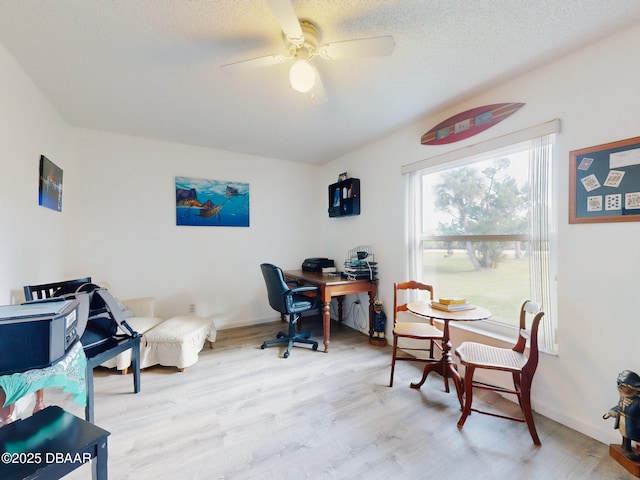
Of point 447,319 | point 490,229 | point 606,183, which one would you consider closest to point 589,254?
point 606,183

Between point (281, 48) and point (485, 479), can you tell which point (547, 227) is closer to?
point (485, 479)

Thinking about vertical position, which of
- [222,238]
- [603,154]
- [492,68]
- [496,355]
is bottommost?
[496,355]

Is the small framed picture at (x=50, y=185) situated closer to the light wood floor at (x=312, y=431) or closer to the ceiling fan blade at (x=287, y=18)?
the light wood floor at (x=312, y=431)

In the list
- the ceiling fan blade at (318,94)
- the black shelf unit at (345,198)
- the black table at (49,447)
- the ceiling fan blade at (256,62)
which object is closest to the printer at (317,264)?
the black shelf unit at (345,198)

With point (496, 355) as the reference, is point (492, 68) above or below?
above

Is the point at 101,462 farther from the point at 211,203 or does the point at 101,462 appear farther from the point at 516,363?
→ the point at 211,203

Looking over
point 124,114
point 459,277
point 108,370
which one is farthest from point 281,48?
point 108,370

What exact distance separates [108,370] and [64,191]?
1.77 meters

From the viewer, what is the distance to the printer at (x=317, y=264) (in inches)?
143

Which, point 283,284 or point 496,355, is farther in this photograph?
point 283,284

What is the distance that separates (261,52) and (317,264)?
2519 mm

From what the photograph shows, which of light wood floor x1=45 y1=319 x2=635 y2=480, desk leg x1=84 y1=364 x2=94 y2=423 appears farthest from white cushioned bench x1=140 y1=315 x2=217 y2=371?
desk leg x1=84 y1=364 x2=94 y2=423

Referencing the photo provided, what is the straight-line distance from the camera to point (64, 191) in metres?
2.56

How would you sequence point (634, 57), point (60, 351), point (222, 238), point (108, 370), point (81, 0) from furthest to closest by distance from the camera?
point (222, 238) < point (108, 370) < point (634, 57) < point (81, 0) < point (60, 351)
